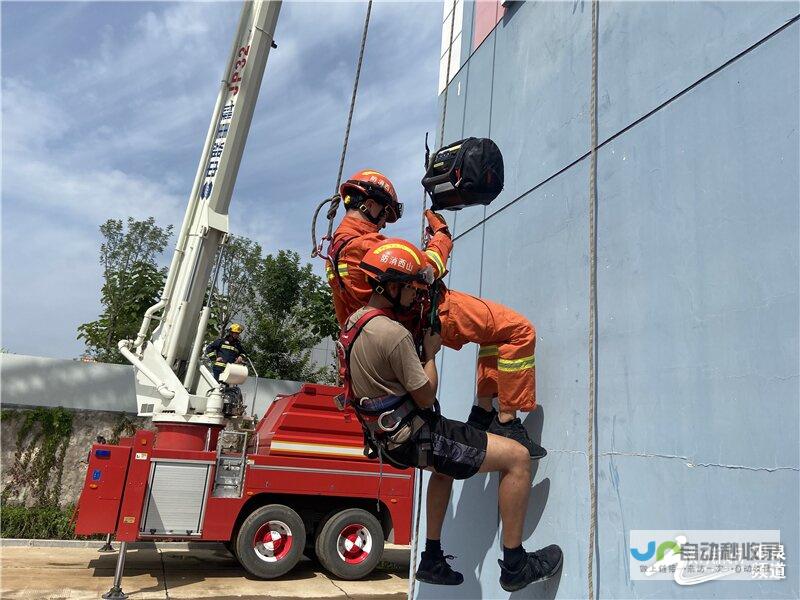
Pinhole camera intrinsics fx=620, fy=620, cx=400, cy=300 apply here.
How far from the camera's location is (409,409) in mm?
2936

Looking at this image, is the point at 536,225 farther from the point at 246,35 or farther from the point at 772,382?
the point at 246,35

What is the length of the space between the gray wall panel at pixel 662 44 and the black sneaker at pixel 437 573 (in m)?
2.42

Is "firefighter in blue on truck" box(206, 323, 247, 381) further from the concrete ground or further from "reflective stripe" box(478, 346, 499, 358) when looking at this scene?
"reflective stripe" box(478, 346, 499, 358)

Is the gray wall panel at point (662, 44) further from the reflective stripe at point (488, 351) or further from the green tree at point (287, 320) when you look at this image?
the green tree at point (287, 320)

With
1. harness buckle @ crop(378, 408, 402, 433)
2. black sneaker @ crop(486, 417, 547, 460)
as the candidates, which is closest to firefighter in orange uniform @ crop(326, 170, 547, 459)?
black sneaker @ crop(486, 417, 547, 460)

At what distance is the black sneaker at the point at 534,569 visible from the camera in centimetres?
292

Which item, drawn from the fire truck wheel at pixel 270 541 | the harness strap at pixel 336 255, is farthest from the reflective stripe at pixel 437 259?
the fire truck wheel at pixel 270 541

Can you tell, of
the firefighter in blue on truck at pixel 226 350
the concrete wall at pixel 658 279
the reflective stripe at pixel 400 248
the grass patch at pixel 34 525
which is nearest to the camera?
the concrete wall at pixel 658 279

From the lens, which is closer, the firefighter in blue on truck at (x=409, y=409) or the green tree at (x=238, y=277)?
the firefighter in blue on truck at (x=409, y=409)

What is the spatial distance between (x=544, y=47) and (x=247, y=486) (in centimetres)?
674

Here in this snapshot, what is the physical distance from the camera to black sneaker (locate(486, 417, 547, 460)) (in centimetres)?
314

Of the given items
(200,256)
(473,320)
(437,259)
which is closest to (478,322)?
(473,320)

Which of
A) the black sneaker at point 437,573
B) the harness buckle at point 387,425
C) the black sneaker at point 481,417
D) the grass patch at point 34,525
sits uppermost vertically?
the black sneaker at point 481,417

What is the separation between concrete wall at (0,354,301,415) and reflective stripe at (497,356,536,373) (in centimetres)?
1084
